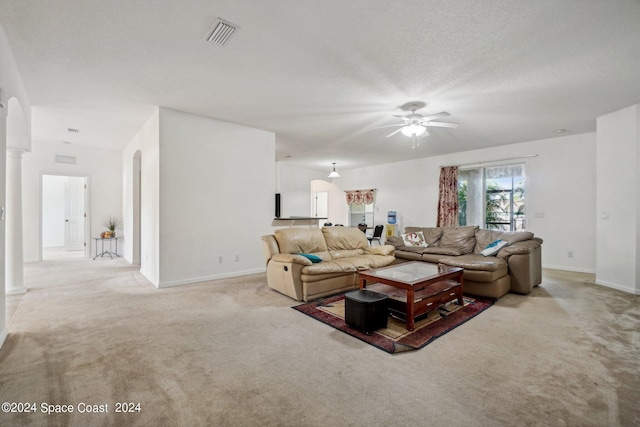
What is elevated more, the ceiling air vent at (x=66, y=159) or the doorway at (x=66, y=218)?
the ceiling air vent at (x=66, y=159)

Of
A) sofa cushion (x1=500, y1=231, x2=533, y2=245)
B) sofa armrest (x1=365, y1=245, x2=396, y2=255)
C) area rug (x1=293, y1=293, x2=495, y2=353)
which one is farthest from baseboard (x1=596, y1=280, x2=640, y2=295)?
sofa armrest (x1=365, y1=245, x2=396, y2=255)

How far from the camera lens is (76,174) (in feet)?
23.4

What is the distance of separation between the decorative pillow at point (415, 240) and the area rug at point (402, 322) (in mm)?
1603

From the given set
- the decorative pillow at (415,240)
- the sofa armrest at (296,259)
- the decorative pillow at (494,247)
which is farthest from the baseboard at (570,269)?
the sofa armrest at (296,259)

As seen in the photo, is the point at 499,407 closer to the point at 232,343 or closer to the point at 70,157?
the point at 232,343

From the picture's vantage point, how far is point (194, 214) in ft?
15.5

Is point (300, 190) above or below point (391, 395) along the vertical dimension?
above

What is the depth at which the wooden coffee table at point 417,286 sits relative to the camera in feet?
9.39

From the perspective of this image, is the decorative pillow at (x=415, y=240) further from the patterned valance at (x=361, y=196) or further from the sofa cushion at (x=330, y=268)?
the patterned valance at (x=361, y=196)

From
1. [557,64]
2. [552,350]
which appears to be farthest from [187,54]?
[552,350]

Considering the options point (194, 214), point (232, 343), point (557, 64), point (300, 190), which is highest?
point (557, 64)

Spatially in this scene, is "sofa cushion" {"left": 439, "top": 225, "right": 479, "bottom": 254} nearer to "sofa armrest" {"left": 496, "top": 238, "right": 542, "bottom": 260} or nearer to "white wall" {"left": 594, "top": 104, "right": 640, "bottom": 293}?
"sofa armrest" {"left": 496, "top": 238, "right": 542, "bottom": 260}

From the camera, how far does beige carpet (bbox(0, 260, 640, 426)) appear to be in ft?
5.48

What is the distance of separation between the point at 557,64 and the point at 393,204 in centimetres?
606
